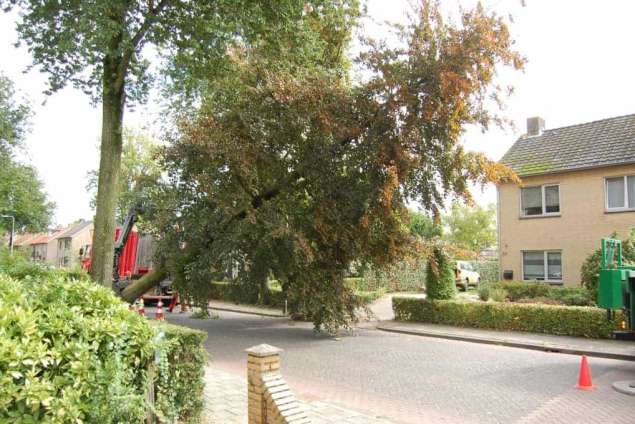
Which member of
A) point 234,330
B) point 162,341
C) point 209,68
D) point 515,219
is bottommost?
point 234,330

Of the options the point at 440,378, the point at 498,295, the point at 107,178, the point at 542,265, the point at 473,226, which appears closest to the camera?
the point at 440,378

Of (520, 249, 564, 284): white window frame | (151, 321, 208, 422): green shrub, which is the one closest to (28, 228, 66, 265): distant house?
(520, 249, 564, 284): white window frame

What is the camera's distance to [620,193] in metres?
19.5

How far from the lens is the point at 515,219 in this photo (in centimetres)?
2247

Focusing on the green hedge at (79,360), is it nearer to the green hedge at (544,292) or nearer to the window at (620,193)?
the green hedge at (544,292)

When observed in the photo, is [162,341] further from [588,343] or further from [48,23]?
[588,343]

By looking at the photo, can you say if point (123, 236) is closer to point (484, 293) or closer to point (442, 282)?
point (442, 282)

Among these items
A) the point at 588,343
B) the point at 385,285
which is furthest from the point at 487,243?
the point at 588,343

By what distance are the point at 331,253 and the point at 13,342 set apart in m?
10.9

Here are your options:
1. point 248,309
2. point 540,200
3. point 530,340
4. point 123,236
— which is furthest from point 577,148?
point 123,236

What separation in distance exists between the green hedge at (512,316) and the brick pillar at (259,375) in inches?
407

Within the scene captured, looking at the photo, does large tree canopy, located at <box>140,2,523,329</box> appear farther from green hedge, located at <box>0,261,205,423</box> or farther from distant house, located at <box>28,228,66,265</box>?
distant house, located at <box>28,228,66,265</box>

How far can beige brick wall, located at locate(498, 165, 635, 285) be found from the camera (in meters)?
19.8

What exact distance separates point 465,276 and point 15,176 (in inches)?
1118
